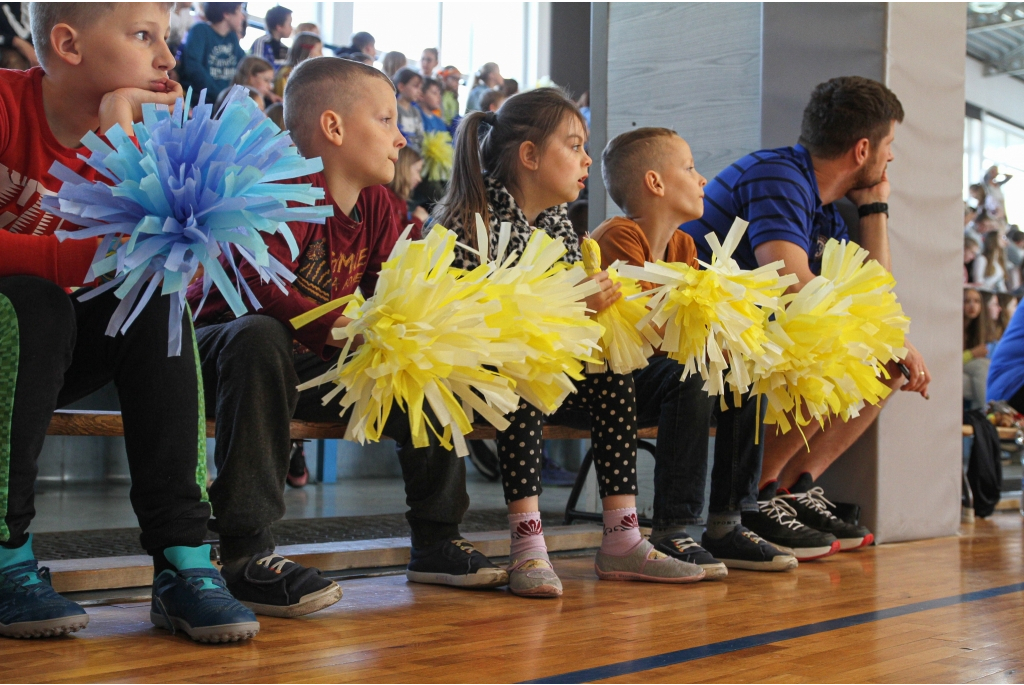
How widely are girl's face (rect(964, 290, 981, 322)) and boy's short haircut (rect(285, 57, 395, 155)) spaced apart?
5386mm

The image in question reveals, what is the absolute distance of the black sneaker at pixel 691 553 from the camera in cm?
216

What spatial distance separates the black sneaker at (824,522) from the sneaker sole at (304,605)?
1550 millimetres

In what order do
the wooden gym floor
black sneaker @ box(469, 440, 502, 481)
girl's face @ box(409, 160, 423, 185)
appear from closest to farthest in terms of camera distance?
the wooden gym floor < girl's face @ box(409, 160, 423, 185) < black sneaker @ box(469, 440, 502, 481)

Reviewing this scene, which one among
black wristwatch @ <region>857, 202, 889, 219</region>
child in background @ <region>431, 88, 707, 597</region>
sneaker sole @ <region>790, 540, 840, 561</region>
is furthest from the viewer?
black wristwatch @ <region>857, 202, 889, 219</region>

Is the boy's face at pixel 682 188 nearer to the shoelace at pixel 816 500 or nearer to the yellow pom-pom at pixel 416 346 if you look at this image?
the shoelace at pixel 816 500

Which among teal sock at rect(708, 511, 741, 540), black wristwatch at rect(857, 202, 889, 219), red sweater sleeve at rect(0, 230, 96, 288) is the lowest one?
teal sock at rect(708, 511, 741, 540)

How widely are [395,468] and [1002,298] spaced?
14.6 feet

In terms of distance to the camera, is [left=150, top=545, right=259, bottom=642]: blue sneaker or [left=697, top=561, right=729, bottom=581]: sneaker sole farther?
[left=697, top=561, right=729, bottom=581]: sneaker sole

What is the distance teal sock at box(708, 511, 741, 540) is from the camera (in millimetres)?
2421

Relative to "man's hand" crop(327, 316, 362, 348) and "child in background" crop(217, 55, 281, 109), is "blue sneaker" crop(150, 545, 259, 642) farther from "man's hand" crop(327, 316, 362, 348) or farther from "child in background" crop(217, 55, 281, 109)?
"child in background" crop(217, 55, 281, 109)

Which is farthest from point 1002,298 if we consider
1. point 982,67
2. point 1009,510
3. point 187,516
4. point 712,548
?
point 982,67

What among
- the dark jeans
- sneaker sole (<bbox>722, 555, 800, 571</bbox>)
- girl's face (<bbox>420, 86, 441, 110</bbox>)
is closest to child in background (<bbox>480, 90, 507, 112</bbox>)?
girl's face (<bbox>420, 86, 441, 110</bbox>)

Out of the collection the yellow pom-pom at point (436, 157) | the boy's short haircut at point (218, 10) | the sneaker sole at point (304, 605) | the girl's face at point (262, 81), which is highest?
the boy's short haircut at point (218, 10)

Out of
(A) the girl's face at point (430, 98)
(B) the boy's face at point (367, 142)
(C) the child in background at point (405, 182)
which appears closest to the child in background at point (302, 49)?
(C) the child in background at point (405, 182)
